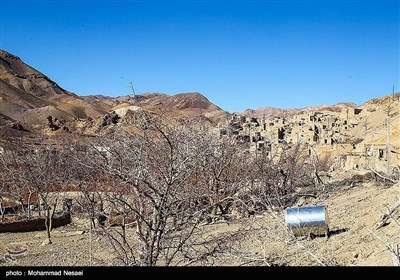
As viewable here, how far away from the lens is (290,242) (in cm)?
1063

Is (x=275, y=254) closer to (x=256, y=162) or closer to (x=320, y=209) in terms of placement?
(x=320, y=209)

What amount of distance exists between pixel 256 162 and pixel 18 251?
10264 millimetres

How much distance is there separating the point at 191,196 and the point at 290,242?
14.8ft

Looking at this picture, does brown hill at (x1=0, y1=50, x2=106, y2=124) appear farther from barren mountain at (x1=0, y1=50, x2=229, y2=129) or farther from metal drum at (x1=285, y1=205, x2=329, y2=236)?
metal drum at (x1=285, y1=205, x2=329, y2=236)

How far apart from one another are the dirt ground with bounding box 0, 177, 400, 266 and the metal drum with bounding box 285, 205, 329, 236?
0.23 meters

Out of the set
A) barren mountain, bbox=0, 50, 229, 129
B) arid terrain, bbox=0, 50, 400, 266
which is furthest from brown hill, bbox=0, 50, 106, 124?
arid terrain, bbox=0, 50, 400, 266

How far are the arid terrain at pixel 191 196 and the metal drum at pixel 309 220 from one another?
28cm

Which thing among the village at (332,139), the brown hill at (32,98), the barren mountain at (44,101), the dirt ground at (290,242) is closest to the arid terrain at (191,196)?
the dirt ground at (290,242)

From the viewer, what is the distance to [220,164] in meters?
18.7

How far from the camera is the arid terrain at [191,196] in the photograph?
614 centimetres

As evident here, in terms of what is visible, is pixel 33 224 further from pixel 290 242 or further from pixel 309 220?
pixel 309 220

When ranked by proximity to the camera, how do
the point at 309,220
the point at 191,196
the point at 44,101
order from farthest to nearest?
the point at 44,101, the point at 309,220, the point at 191,196

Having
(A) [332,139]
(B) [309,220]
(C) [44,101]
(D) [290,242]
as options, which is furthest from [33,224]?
(C) [44,101]
